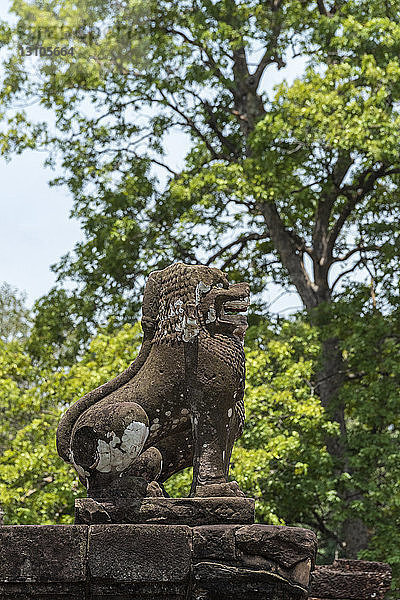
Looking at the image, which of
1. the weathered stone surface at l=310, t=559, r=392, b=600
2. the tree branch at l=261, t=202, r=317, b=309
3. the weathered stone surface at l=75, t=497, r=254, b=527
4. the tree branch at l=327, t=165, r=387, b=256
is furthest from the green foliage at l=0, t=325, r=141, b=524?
the weathered stone surface at l=75, t=497, r=254, b=527

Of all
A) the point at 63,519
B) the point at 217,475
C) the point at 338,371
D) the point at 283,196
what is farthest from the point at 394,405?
the point at 217,475

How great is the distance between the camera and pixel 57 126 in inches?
771

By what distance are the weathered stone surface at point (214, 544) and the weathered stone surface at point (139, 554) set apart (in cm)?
6

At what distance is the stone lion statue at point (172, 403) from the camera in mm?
4625

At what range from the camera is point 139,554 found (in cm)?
412

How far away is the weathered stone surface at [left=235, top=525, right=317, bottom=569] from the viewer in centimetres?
418

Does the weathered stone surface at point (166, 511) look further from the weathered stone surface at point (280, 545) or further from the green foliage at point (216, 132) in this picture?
the green foliage at point (216, 132)

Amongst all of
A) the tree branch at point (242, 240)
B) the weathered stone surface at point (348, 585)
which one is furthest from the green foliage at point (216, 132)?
the weathered stone surface at point (348, 585)

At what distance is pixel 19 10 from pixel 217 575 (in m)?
17.9

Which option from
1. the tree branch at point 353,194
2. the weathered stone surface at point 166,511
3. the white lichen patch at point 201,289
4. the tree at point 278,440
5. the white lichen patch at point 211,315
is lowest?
the weathered stone surface at point 166,511

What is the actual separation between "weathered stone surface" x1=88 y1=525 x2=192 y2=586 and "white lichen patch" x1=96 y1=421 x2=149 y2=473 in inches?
18.4

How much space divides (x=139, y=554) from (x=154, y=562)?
8 cm

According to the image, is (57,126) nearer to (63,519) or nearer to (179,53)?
(179,53)

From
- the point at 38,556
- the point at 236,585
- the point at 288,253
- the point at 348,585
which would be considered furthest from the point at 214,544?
the point at 288,253
